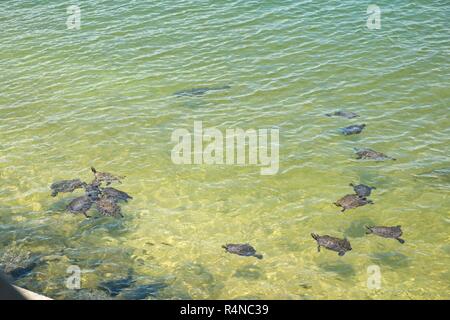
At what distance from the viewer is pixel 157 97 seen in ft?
64.2

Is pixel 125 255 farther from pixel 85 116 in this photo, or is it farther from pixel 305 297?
pixel 85 116

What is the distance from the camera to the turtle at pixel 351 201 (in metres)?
13.2

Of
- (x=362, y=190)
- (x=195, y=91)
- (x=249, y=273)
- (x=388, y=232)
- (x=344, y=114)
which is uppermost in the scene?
(x=195, y=91)

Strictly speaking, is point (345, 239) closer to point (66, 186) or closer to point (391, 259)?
point (391, 259)

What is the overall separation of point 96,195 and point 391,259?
7.27m

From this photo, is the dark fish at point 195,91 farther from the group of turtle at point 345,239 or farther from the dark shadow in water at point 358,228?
the dark shadow in water at point 358,228

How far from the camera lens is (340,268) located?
11.3 m

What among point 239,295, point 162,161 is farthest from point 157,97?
point 239,295

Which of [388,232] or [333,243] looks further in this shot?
[388,232]

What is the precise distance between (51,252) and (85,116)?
748cm

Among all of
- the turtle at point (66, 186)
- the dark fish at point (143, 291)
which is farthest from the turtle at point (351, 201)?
the turtle at point (66, 186)

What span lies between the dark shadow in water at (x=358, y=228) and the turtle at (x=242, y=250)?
215cm

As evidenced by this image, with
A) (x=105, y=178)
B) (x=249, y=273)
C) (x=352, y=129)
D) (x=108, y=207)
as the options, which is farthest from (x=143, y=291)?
(x=352, y=129)

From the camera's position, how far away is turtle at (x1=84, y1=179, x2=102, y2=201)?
13992 millimetres
